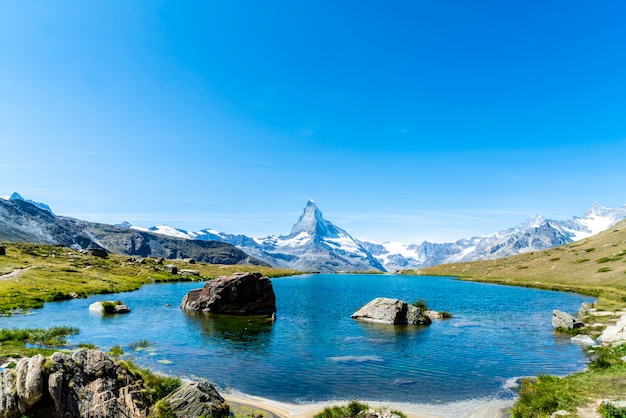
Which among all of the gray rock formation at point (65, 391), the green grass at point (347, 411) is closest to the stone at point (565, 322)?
the green grass at point (347, 411)

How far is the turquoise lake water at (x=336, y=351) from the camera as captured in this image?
108 ft

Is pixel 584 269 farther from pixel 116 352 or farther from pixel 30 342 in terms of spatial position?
pixel 30 342

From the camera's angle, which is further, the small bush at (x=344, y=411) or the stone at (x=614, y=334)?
the stone at (x=614, y=334)

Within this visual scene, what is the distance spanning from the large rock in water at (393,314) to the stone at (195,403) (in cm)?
4722

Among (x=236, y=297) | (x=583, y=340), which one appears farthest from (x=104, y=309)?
(x=583, y=340)

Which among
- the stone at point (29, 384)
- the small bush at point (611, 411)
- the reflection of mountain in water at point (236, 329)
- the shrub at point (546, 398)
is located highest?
the stone at point (29, 384)

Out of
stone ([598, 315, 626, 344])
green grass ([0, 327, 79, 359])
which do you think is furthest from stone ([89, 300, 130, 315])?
stone ([598, 315, 626, 344])

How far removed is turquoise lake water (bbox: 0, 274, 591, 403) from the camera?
32969 mm

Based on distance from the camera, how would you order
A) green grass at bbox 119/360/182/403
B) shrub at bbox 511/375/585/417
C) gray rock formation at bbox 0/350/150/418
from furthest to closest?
green grass at bbox 119/360/182/403
shrub at bbox 511/375/585/417
gray rock formation at bbox 0/350/150/418

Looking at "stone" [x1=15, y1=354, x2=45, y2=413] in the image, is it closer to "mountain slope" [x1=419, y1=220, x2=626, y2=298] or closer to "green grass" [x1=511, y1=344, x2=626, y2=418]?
"green grass" [x1=511, y1=344, x2=626, y2=418]

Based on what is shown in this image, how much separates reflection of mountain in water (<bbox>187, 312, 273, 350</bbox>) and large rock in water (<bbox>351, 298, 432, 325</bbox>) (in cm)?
1930

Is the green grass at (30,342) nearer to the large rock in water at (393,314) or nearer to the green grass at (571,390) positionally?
the green grass at (571,390)

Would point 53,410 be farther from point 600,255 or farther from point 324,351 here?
point 600,255

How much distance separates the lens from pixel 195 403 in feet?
75.2
